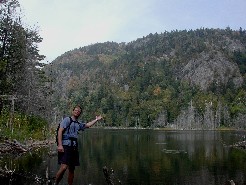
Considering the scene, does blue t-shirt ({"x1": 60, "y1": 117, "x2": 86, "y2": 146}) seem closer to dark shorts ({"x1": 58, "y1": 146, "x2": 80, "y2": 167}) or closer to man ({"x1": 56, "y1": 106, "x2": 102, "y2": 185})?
man ({"x1": 56, "y1": 106, "x2": 102, "y2": 185})

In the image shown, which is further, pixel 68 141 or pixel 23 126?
pixel 23 126

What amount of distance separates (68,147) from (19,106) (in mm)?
31163

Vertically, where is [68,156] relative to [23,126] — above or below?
below

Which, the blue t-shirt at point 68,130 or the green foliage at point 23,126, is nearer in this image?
the blue t-shirt at point 68,130

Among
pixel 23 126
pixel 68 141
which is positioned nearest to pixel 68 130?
pixel 68 141

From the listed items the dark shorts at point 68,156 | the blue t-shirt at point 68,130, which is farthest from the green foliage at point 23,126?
the blue t-shirt at point 68,130

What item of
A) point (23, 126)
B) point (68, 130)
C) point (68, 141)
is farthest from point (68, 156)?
point (23, 126)

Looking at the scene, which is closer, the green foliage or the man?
the man

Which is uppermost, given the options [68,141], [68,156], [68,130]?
[68,130]

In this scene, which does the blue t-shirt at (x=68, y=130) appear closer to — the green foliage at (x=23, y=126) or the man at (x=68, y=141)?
the man at (x=68, y=141)

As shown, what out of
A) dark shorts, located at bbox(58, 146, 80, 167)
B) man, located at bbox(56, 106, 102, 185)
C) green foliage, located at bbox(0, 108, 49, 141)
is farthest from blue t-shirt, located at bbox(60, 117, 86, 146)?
green foliage, located at bbox(0, 108, 49, 141)

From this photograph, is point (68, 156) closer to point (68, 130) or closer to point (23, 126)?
point (68, 130)

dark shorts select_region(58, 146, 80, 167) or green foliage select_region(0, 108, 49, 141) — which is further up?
green foliage select_region(0, 108, 49, 141)

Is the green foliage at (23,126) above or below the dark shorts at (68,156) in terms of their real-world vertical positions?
above
